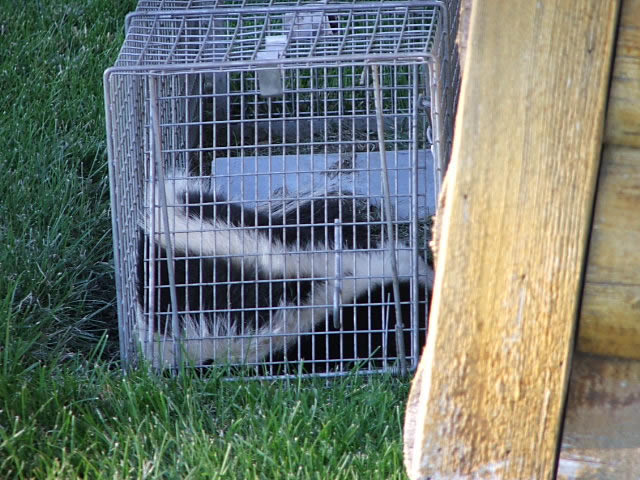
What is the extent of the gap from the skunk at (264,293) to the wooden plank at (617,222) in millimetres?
957

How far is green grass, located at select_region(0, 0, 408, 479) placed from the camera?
1.82 meters

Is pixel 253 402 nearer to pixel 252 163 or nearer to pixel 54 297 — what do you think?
pixel 54 297

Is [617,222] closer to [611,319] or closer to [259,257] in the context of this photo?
[611,319]

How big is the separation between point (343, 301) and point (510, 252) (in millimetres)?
1124

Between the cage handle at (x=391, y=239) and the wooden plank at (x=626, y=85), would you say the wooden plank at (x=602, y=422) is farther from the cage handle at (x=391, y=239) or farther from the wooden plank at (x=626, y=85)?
the cage handle at (x=391, y=239)

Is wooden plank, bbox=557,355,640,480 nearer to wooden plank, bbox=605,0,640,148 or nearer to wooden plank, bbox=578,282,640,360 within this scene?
wooden plank, bbox=578,282,640,360

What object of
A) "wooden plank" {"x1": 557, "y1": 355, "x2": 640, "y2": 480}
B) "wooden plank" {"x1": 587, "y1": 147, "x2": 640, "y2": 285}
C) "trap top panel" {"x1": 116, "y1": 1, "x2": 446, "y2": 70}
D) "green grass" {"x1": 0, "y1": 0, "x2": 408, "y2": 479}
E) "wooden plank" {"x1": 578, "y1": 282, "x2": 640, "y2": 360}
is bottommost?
"green grass" {"x1": 0, "y1": 0, "x2": 408, "y2": 479}

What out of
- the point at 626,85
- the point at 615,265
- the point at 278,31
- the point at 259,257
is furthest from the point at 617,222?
the point at 278,31

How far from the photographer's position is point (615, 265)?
1.28 metres

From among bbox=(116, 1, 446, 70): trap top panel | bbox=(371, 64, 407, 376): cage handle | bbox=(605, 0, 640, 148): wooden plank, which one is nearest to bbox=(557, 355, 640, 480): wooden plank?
bbox=(605, 0, 640, 148): wooden plank

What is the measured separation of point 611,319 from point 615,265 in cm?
8

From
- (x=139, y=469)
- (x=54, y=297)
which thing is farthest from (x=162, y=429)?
(x=54, y=297)

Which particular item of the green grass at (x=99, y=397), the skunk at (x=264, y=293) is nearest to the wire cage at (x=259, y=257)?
the skunk at (x=264, y=293)

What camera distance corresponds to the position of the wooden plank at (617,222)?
125 centimetres
